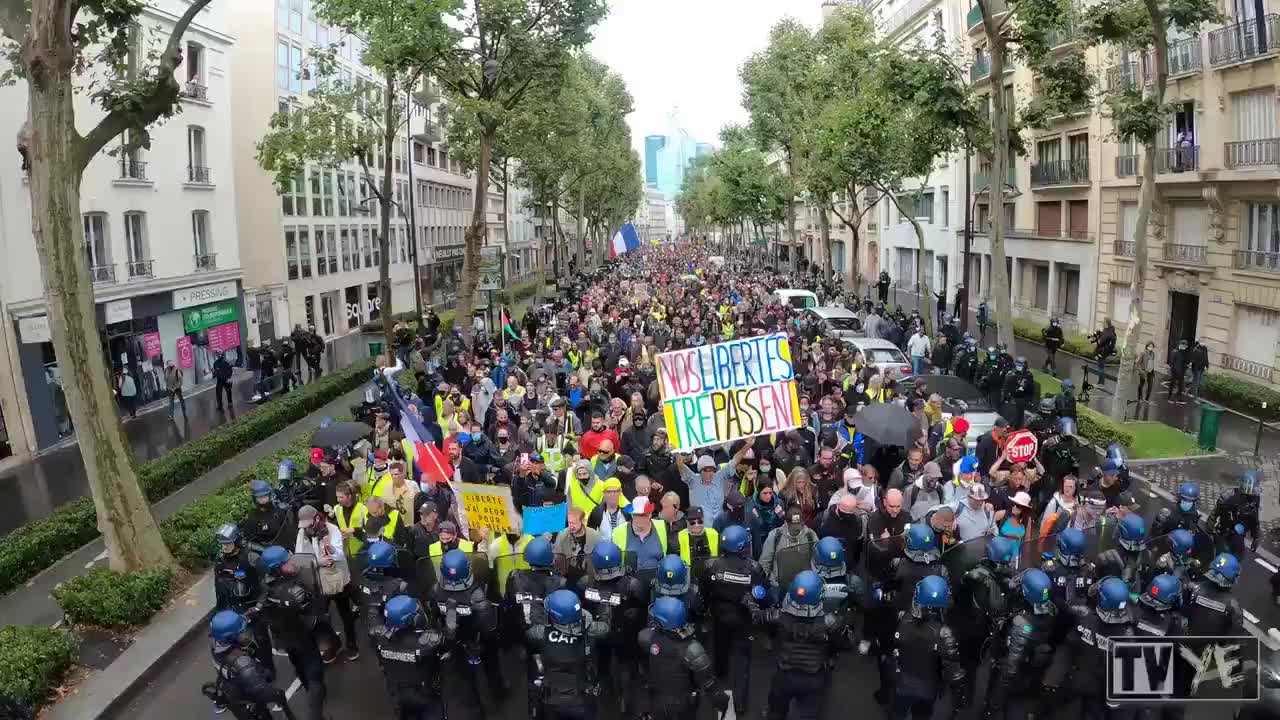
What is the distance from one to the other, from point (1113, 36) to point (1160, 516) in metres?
12.5

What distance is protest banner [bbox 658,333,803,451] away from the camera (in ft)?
36.4

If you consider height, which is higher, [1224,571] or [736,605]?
[1224,571]

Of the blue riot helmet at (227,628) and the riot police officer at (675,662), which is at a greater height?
the blue riot helmet at (227,628)

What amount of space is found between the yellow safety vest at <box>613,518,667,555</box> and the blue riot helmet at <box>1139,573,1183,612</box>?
3.58m

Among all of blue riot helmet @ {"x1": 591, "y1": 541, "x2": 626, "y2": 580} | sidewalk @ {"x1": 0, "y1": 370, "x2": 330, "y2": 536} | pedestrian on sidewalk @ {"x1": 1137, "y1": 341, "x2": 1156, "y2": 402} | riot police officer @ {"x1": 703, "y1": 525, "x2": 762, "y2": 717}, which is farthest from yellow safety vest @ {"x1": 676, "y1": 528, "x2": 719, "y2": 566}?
pedestrian on sidewalk @ {"x1": 1137, "y1": 341, "x2": 1156, "y2": 402}

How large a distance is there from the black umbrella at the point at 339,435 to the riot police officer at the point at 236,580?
14.1 feet

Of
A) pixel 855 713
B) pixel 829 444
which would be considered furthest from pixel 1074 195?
pixel 855 713

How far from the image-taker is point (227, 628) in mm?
6469

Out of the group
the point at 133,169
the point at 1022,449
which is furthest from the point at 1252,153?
the point at 133,169

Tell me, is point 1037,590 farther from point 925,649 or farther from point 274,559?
point 274,559

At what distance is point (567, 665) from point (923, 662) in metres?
2.52

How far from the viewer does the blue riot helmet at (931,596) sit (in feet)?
21.4

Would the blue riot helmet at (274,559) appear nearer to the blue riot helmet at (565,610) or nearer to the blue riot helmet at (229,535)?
the blue riot helmet at (229,535)

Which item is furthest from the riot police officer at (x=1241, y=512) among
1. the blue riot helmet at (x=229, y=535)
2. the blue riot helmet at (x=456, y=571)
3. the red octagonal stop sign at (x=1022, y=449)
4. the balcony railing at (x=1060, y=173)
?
the balcony railing at (x=1060, y=173)
